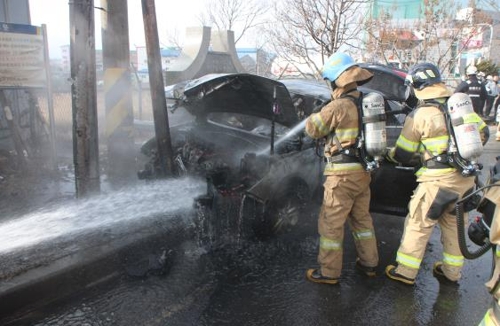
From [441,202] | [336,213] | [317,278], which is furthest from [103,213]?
[441,202]

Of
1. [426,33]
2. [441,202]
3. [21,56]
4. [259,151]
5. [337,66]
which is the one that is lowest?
[441,202]

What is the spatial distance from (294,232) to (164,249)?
4.97 ft

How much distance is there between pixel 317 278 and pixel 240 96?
2.35 meters

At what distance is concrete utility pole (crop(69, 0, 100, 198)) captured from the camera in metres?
4.55

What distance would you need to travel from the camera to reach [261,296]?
360 centimetres

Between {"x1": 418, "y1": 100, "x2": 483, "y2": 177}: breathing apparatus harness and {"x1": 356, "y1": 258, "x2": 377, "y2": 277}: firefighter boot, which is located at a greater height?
{"x1": 418, "y1": 100, "x2": 483, "y2": 177}: breathing apparatus harness

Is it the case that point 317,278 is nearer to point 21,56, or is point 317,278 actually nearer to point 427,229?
point 427,229

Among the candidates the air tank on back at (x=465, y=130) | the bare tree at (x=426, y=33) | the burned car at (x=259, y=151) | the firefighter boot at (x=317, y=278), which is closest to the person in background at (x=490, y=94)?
the bare tree at (x=426, y=33)

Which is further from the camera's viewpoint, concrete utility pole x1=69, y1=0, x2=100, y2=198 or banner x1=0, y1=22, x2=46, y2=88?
banner x1=0, y1=22, x2=46, y2=88

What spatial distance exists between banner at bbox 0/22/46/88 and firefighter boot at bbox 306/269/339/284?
5370mm

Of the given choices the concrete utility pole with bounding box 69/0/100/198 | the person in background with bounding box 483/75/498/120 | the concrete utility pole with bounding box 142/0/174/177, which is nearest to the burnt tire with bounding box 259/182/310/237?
the concrete utility pole with bounding box 142/0/174/177

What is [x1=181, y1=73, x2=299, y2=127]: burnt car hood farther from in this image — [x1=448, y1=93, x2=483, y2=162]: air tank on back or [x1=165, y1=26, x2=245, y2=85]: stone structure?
[x1=165, y1=26, x2=245, y2=85]: stone structure

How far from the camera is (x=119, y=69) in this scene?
6.35m

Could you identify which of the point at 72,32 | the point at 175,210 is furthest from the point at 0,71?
the point at 175,210
